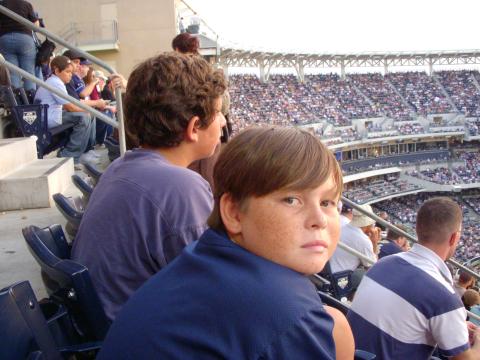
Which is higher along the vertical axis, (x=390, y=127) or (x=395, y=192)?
(x=390, y=127)

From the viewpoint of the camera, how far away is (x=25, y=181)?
363 cm

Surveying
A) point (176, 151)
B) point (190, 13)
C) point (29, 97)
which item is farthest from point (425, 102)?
point (176, 151)

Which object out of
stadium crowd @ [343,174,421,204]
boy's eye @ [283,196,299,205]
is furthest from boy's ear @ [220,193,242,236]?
stadium crowd @ [343,174,421,204]

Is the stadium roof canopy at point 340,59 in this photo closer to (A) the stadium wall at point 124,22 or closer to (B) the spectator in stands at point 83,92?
(A) the stadium wall at point 124,22

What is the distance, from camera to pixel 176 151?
6.05 feet

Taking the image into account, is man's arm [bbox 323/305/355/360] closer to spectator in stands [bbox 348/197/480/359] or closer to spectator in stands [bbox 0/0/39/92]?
spectator in stands [bbox 348/197/480/359]

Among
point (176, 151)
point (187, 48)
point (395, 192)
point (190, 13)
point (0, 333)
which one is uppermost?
point (190, 13)

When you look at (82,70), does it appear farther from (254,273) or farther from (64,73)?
(254,273)

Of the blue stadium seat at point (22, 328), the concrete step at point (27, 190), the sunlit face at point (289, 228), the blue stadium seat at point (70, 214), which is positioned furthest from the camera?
the concrete step at point (27, 190)

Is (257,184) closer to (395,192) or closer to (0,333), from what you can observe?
(0,333)

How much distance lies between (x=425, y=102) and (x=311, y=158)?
4378 cm

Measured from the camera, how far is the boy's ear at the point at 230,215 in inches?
42.4

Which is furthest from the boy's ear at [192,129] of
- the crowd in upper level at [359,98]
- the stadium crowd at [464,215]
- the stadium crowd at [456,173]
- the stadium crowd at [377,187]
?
the stadium crowd at [456,173]

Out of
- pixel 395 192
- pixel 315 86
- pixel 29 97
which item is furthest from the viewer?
pixel 315 86
